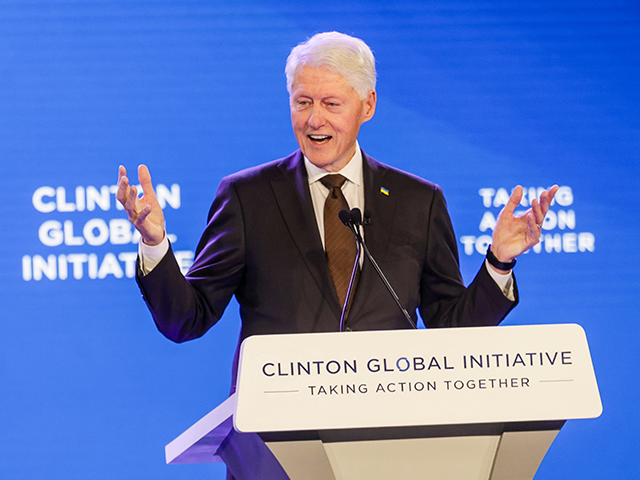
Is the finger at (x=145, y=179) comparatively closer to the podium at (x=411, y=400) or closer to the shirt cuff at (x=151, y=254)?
the shirt cuff at (x=151, y=254)

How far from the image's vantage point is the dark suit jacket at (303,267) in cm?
160

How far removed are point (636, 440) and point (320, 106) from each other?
2187 mm

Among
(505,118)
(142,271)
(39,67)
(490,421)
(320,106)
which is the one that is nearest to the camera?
(490,421)

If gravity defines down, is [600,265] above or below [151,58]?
below

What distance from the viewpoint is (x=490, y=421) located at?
983mm

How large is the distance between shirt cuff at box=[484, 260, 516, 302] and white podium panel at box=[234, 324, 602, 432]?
1.63ft

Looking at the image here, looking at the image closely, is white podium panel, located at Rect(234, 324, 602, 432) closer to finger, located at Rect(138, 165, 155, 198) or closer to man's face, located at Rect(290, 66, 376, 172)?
finger, located at Rect(138, 165, 155, 198)

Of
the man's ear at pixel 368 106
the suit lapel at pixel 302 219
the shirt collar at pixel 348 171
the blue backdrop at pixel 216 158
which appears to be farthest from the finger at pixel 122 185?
the blue backdrop at pixel 216 158

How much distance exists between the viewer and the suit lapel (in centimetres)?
162

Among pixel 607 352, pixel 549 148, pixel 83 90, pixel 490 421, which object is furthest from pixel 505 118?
pixel 490 421

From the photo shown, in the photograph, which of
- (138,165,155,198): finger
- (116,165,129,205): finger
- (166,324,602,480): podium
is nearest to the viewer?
(166,324,602,480): podium

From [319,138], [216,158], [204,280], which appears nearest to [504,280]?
[319,138]

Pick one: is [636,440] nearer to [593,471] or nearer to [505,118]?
[593,471]

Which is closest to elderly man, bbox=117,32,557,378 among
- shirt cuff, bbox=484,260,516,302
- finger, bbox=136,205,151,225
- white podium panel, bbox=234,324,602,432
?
shirt cuff, bbox=484,260,516,302
